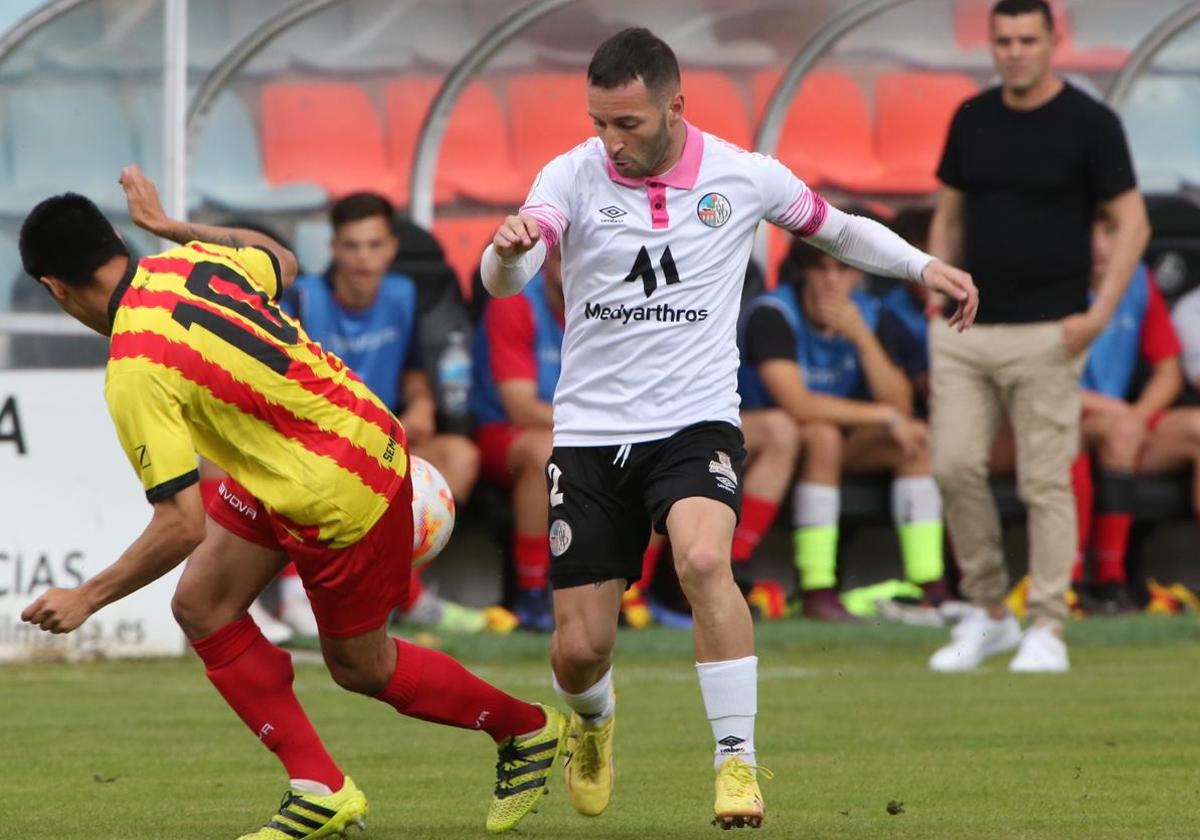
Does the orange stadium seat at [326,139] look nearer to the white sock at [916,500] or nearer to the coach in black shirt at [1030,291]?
the white sock at [916,500]

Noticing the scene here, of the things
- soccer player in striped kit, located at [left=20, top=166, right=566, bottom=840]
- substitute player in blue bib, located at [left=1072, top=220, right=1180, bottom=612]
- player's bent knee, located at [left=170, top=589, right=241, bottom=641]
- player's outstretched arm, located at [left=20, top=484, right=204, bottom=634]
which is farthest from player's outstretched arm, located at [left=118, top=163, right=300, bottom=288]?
substitute player in blue bib, located at [left=1072, top=220, right=1180, bottom=612]


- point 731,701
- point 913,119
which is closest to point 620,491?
point 731,701

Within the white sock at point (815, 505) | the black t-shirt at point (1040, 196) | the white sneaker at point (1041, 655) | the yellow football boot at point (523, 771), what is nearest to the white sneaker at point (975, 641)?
the white sneaker at point (1041, 655)

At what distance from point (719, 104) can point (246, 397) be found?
319 inches

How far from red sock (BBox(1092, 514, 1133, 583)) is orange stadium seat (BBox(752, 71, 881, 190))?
2.81m

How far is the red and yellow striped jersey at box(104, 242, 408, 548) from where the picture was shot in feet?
16.0

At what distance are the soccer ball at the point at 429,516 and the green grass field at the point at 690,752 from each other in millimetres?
679

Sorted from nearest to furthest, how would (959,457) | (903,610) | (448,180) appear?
1. (959,457)
2. (903,610)
3. (448,180)

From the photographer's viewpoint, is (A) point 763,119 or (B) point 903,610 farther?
(A) point 763,119

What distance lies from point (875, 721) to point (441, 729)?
151 centimetres

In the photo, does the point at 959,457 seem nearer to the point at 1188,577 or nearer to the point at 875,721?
the point at 875,721

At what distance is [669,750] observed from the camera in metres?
6.92

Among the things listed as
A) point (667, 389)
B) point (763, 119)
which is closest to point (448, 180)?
point (763, 119)

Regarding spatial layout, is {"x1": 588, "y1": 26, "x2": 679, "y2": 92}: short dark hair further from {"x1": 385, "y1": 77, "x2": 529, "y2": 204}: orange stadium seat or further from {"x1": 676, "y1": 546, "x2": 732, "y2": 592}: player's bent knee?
{"x1": 385, "y1": 77, "x2": 529, "y2": 204}: orange stadium seat
